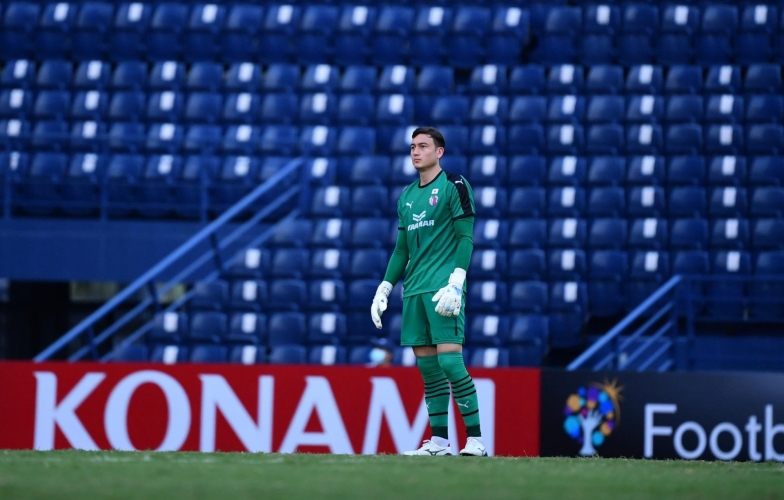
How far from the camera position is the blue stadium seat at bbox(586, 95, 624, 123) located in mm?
14359

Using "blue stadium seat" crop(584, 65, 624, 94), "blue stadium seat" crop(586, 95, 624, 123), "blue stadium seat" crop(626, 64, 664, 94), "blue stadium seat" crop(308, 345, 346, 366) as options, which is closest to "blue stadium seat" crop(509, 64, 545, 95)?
"blue stadium seat" crop(584, 65, 624, 94)

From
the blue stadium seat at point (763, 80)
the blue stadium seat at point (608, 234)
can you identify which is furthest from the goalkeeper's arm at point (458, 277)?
the blue stadium seat at point (763, 80)

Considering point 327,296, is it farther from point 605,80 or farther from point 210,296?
point 605,80

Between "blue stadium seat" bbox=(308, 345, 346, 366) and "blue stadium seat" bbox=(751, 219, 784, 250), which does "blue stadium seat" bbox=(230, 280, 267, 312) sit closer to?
"blue stadium seat" bbox=(308, 345, 346, 366)

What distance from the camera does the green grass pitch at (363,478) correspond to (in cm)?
492

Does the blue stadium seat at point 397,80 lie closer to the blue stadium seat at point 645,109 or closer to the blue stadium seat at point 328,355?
the blue stadium seat at point 645,109

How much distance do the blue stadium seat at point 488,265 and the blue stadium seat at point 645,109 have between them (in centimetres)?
271

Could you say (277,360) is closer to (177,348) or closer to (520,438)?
(177,348)

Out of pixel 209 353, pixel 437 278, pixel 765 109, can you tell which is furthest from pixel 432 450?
pixel 765 109

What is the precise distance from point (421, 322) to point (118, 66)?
10.2 meters

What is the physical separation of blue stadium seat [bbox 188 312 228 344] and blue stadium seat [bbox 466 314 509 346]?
2599 millimetres

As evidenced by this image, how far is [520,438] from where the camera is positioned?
33.8 feet

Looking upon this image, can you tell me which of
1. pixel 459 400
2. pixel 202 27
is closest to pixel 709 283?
pixel 459 400

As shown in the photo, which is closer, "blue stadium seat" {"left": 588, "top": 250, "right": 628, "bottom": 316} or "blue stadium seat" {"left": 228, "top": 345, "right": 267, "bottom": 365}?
"blue stadium seat" {"left": 228, "top": 345, "right": 267, "bottom": 365}
